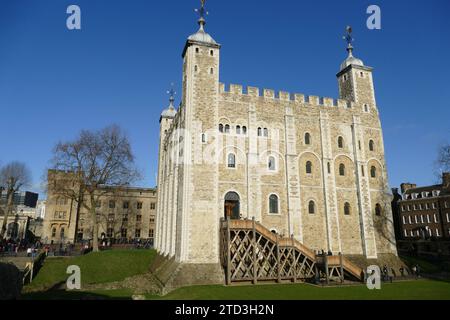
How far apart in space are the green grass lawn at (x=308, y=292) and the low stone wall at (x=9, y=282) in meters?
11.4

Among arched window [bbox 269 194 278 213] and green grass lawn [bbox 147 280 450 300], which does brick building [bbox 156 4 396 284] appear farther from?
green grass lawn [bbox 147 280 450 300]

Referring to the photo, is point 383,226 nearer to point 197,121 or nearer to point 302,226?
point 302,226

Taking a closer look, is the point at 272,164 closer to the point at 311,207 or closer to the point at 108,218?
the point at 311,207

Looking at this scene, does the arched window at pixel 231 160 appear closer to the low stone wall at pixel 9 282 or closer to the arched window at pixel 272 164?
the arched window at pixel 272 164

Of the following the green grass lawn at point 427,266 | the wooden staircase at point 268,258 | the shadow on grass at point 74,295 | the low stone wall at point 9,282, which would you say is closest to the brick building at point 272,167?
the wooden staircase at point 268,258

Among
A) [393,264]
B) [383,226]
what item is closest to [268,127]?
[383,226]

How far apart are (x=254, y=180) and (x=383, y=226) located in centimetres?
1425

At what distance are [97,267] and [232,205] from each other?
44.4ft

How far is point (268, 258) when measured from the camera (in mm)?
23672

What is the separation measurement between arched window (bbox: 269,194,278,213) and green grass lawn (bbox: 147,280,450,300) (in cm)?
726

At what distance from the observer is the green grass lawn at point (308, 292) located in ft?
58.7

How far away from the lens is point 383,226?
101 ft

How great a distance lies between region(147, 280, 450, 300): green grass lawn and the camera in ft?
58.7

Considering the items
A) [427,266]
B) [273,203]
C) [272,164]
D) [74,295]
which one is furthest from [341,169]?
[74,295]
